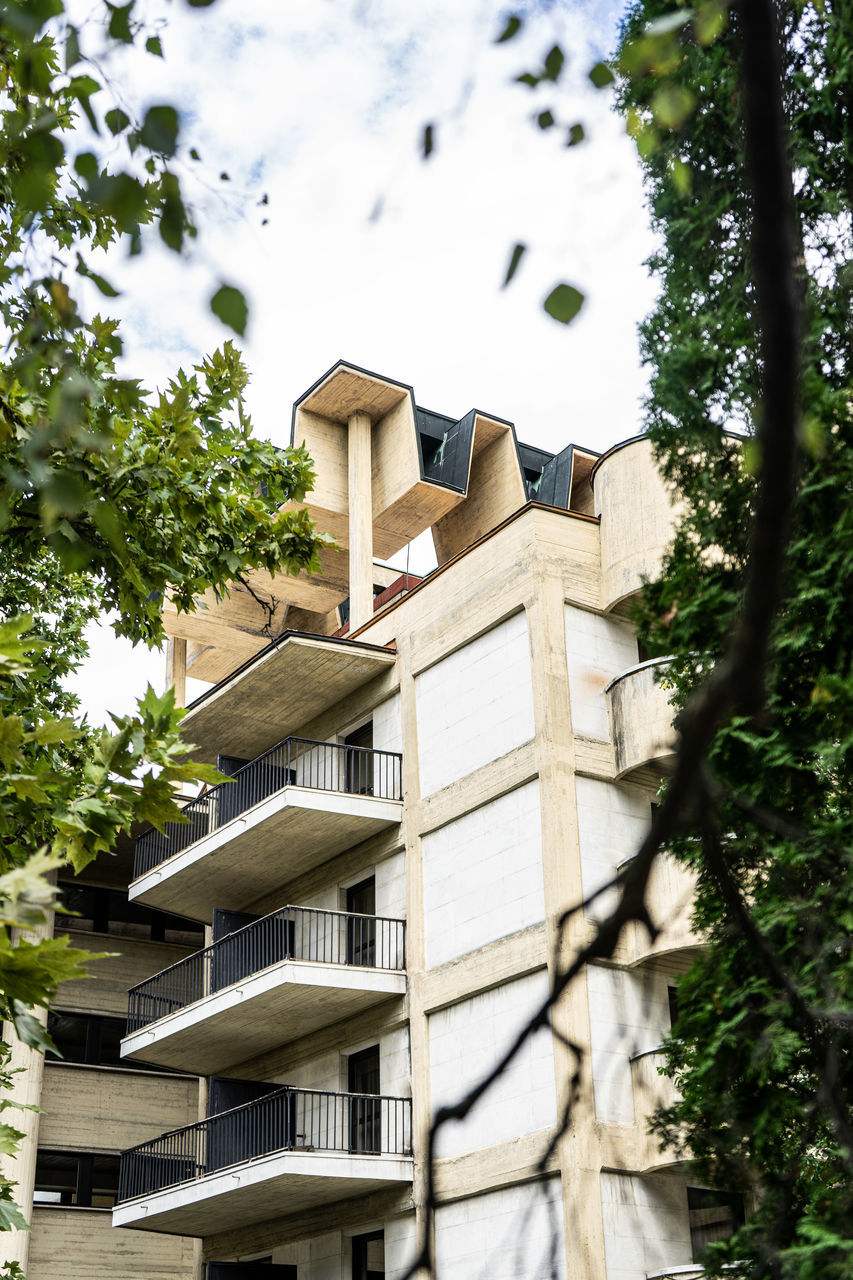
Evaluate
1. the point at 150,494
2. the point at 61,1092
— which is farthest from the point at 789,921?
the point at 61,1092

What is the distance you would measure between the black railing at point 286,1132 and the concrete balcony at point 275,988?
4.51ft

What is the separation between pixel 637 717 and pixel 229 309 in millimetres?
17716

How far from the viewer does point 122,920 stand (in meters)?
30.4

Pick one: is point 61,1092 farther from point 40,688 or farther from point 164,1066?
point 40,688

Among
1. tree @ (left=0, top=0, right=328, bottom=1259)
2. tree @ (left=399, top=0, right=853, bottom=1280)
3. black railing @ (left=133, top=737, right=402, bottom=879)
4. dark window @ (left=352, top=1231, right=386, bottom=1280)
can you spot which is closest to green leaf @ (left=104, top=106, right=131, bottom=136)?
tree @ (left=0, top=0, right=328, bottom=1259)

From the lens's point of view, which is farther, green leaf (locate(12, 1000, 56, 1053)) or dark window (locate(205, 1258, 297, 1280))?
dark window (locate(205, 1258, 297, 1280))

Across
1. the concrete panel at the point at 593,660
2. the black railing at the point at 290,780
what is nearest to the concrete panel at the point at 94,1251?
the black railing at the point at 290,780

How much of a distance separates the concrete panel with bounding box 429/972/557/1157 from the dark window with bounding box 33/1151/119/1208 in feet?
34.9

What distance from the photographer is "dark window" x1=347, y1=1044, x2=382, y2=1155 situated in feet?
67.4

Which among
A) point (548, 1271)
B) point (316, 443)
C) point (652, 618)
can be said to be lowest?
point (548, 1271)

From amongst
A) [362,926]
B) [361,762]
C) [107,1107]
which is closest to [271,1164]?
[362,926]

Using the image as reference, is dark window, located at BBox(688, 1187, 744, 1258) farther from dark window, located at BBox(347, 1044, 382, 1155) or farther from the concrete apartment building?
dark window, located at BBox(347, 1044, 382, 1155)

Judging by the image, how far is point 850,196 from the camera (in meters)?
9.23

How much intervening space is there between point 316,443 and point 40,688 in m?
14.6
